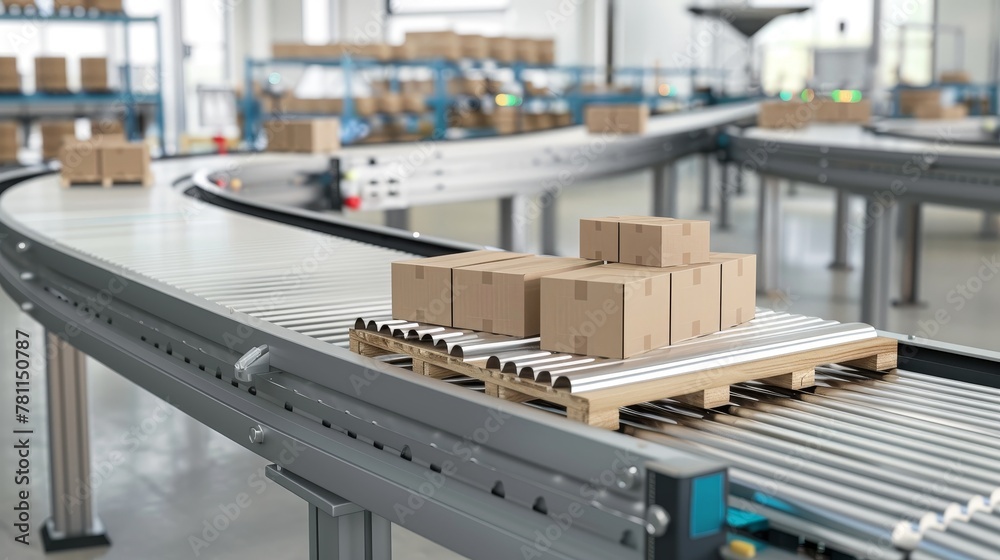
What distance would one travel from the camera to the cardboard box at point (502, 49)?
1327 cm

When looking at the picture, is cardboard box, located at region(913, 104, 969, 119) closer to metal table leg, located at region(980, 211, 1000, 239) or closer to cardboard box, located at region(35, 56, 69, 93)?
metal table leg, located at region(980, 211, 1000, 239)

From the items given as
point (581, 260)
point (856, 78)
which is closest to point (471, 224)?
point (856, 78)

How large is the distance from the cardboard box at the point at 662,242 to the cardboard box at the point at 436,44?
35.8ft

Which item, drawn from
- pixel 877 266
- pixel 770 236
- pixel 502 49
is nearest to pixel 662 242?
pixel 877 266

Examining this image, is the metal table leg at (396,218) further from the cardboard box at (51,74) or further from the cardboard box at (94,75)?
the cardboard box at (51,74)

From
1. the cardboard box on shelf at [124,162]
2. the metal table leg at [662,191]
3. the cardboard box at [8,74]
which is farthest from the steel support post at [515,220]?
the cardboard box at [8,74]

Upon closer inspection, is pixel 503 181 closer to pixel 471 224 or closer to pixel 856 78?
pixel 471 224

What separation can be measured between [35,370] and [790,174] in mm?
5812

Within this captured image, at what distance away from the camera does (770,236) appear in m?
9.22

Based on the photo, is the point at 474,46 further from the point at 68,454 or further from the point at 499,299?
the point at 499,299

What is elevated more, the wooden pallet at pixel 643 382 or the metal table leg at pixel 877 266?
the wooden pallet at pixel 643 382

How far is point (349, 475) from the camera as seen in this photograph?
191 centimetres

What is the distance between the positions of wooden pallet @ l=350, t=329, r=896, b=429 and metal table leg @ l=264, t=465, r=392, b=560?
0.30m

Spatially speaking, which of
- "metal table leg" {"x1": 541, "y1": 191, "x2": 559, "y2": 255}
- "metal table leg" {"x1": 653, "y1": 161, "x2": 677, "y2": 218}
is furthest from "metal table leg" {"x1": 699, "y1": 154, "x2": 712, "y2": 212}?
"metal table leg" {"x1": 541, "y1": 191, "x2": 559, "y2": 255}
